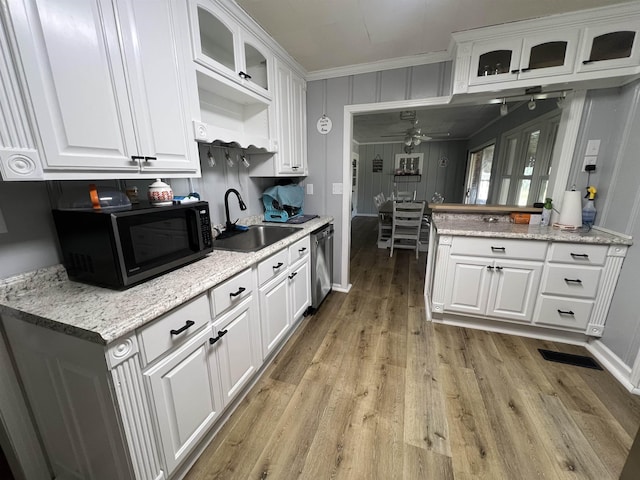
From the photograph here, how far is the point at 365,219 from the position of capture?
7547mm

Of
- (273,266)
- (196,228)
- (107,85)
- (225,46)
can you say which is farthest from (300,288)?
(225,46)

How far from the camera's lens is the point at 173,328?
98 cm

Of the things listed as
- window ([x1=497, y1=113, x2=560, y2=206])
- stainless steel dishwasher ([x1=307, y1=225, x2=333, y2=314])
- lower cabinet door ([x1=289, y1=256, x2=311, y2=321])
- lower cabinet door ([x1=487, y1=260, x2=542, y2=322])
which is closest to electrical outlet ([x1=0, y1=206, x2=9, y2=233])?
lower cabinet door ([x1=289, y1=256, x2=311, y2=321])

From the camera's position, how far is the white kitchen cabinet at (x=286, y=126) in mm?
2168

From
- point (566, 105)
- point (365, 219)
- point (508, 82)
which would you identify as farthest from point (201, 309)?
point (365, 219)

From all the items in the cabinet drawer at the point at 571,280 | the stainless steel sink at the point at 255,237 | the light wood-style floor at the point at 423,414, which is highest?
the stainless steel sink at the point at 255,237

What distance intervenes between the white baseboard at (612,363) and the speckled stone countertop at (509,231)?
30.8 inches

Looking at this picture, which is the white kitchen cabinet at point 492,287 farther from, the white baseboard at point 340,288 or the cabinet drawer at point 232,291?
the cabinet drawer at point 232,291

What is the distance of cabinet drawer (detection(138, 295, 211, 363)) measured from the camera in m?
0.89

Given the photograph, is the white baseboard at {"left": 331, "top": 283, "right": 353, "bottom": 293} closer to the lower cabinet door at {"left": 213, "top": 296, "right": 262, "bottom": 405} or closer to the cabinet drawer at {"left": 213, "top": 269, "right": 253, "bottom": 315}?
the lower cabinet door at {"left": 213, "top": 296, "right": 262, "bottom": 405}

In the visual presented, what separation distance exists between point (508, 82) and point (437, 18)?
706mm

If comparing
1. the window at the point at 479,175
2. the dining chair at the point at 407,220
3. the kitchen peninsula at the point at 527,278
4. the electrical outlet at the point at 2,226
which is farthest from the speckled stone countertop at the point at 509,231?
the window at the point at 479,175

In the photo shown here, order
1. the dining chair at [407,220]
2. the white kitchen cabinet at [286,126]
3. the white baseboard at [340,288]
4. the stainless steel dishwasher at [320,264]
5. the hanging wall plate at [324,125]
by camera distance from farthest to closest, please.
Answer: the dining chair at [407,220]
the white baseboard at [340,288]
the hanging wall plate at [324,125]
the stainless steel dishwasher at [320,264]
the white kitchen cabinet at [286,126]

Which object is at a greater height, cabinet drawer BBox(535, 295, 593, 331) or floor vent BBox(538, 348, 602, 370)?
cabinet drawer BBox(535, 295, 593, 331)
